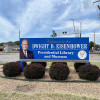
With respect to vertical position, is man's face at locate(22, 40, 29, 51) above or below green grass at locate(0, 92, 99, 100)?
above

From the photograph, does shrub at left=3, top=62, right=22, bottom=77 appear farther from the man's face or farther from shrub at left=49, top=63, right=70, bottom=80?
shrub at left=49, top=63, right=70, bottom=80

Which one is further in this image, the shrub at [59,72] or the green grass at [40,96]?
the shrub at [59,72]

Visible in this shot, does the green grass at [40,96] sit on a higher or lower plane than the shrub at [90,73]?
lower

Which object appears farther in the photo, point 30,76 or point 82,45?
point 82,45

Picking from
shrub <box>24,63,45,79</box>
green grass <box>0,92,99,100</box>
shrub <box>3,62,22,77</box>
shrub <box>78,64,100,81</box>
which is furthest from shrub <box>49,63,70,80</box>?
shrub <box>3,62,22,77</box>

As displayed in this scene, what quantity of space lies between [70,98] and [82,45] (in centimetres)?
392

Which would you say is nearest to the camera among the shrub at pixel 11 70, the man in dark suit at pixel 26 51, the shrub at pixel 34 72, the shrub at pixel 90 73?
the shrub at pixel 90 73

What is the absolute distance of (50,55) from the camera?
7785mm

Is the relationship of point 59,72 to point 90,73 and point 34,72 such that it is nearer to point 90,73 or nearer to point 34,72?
point 34,72

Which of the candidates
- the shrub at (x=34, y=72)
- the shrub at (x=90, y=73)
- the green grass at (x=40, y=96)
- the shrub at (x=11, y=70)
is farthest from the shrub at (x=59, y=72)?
the shrub at (x=11, y=70)

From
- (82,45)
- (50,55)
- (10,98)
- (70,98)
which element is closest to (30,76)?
(50,55)

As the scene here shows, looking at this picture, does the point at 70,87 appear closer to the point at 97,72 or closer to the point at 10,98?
the point at 97,72

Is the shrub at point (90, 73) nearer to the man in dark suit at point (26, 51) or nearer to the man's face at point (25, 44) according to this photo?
the man in dark suit at point (26, 51)

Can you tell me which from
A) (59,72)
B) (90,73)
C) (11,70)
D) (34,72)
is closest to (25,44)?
(11,70)
